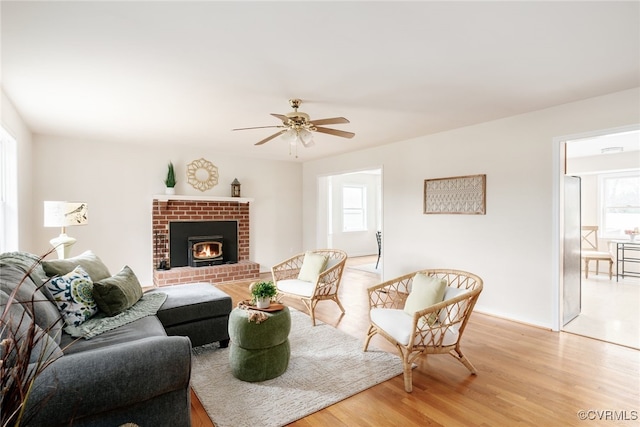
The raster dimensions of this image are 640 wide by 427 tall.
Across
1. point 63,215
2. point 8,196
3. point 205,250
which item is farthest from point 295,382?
point 205,250

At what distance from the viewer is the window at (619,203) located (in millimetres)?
6273

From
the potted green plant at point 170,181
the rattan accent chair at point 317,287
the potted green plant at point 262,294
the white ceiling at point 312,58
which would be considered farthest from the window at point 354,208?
the potted green plant at point 262,294

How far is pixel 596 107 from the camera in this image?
3213 mm

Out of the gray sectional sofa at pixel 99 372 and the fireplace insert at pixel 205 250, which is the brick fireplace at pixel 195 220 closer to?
the fireplace insert at pixel 205 250

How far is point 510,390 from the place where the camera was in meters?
2.34

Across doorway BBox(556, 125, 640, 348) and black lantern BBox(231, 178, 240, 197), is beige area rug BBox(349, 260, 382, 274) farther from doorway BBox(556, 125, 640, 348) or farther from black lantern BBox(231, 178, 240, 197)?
doorway BBox(556, 125, 640, 348)

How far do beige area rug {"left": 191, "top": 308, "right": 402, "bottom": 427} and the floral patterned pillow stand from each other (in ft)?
3.05

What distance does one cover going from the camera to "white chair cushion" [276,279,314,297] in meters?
3.83

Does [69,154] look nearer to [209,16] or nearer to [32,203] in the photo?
[32,203]

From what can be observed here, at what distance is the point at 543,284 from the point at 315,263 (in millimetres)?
2638

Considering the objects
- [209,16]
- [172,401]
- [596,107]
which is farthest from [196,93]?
[596,107]

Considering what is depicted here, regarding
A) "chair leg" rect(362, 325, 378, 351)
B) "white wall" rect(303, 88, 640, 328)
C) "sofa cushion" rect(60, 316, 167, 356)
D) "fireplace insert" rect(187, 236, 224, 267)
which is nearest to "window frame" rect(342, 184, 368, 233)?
"white wall" rect(303, 88, 640, 328)

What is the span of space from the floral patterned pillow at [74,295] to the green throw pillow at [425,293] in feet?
8.33

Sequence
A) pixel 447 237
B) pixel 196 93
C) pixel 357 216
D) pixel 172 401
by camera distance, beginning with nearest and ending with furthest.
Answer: pixel 172 401 → pixel 196 93 → pixel 447 237 → pixel 357 216
